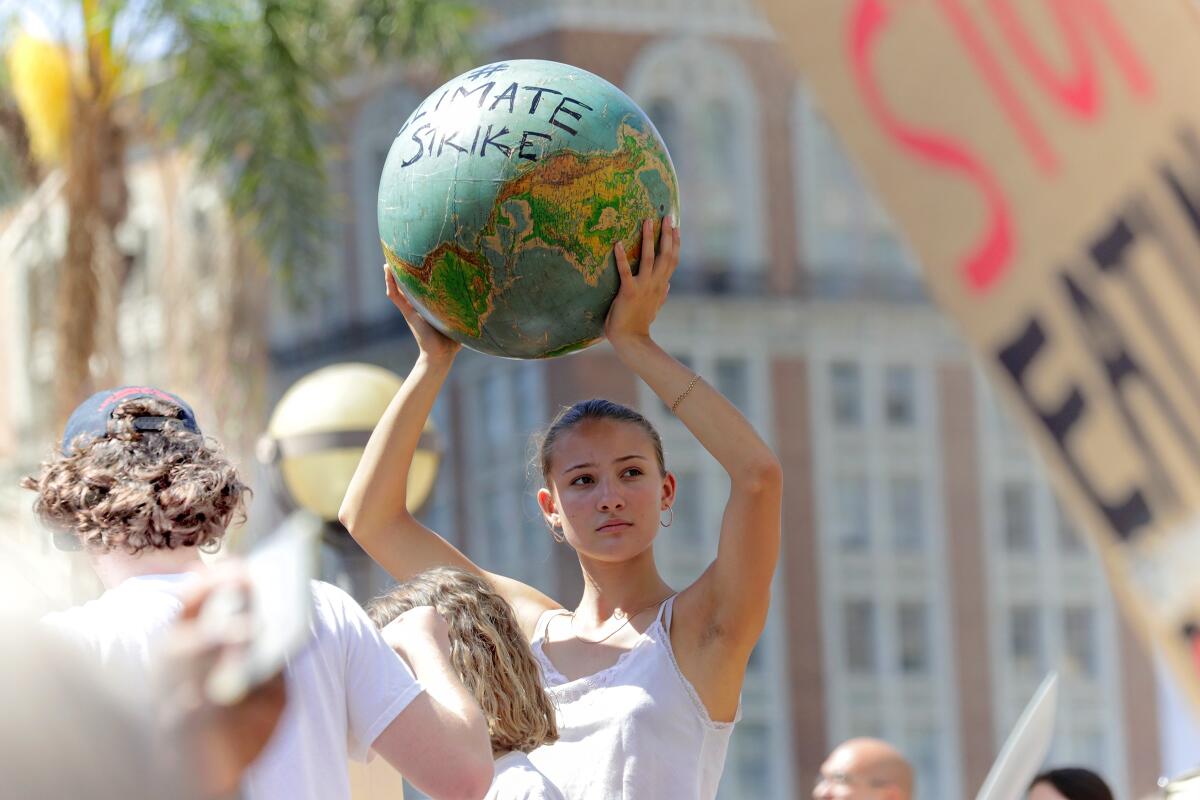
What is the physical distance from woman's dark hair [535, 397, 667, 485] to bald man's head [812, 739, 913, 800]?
1.81m

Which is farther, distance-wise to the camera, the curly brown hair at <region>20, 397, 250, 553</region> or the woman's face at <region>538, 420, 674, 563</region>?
the woman's face at <region>538, 420, 674, 563</region>

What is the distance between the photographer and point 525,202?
372 centimetres

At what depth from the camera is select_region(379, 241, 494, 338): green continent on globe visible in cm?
378

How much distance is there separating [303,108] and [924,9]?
6796 millimetres

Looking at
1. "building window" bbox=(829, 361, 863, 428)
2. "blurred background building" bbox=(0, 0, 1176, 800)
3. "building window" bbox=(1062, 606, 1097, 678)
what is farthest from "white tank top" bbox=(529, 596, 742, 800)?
"building window" bbox=(1062, 606, 1097, 678)

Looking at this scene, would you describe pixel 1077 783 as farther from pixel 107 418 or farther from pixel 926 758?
pixel 926 758

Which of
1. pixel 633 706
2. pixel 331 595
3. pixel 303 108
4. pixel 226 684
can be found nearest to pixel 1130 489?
pixel 633 706

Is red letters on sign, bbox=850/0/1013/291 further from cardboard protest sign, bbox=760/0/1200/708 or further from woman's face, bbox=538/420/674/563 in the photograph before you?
woman's face, bbox=538/420/674/563

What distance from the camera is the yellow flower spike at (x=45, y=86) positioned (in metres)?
13.3

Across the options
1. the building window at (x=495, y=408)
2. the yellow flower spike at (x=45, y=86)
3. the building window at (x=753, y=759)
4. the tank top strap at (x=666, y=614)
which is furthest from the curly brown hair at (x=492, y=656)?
the building window at (x=495, y=408)

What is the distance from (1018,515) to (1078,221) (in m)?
37.1

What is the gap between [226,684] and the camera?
192 cm

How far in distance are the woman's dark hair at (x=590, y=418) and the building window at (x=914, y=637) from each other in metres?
38.0

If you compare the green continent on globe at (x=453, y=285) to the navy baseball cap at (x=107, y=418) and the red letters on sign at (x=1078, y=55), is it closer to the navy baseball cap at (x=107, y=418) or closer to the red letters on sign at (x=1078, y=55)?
the navy baseball cap at (x=107, y=418)
